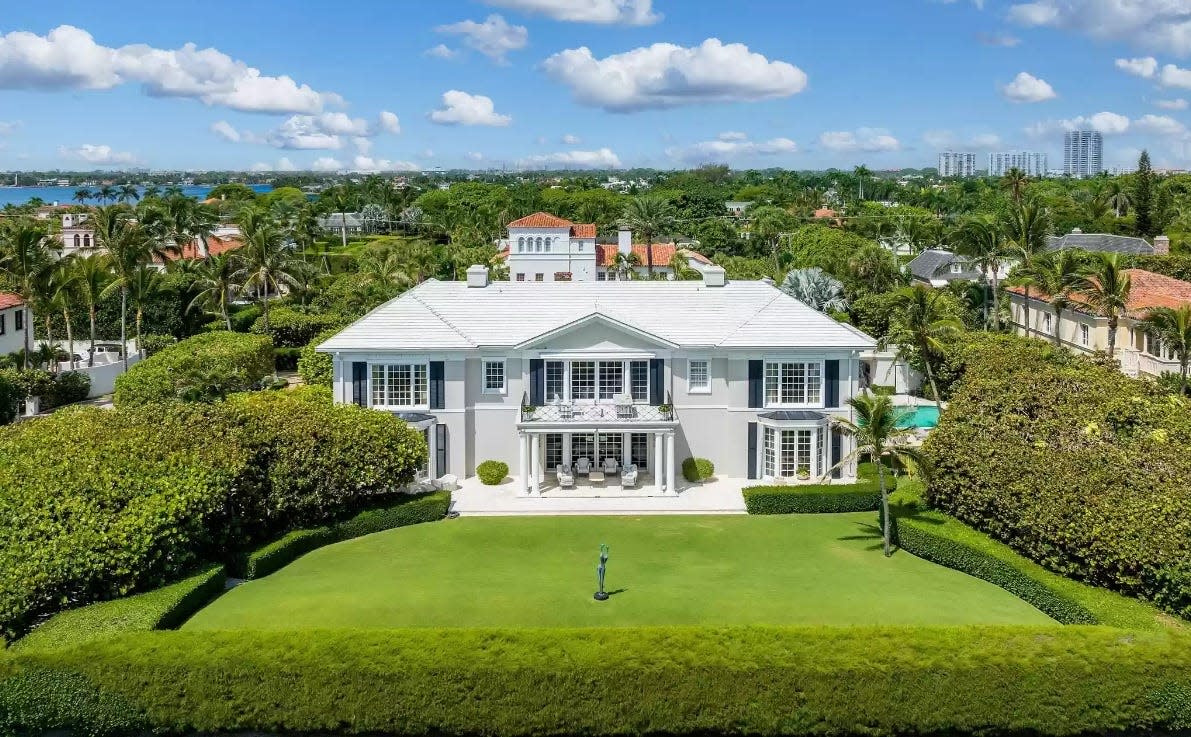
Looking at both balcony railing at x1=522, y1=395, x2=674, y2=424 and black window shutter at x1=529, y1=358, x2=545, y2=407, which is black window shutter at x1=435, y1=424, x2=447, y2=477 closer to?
balcony railing at x1=522, y1=395, x2=674, y2=424

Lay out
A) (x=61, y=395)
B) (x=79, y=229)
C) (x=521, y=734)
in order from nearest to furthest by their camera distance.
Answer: (x=521, y=734)
(x=61, y=395)
(x=79, y=229)

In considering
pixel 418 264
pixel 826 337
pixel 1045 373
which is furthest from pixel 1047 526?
pixel 418 264

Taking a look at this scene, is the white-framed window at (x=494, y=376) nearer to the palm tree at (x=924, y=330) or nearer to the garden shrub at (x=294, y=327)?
the palm tree at (x=924, y=330)

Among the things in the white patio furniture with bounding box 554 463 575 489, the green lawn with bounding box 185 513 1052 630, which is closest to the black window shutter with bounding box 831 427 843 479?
the green lawn with bounding box 185 513 1052 630

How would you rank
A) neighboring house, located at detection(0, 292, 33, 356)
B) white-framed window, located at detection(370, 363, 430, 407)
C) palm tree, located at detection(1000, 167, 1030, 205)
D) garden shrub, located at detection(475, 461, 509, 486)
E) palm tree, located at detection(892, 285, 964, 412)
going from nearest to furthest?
1. garden shrub, located at detection(475, 461, 509, 486)
2. white-framed window, located at detection(370, 363, 430, 407)
3. palm tree, located at detection(892, 285, 964, 412)
4. neighboring house, located at detection(0, 292, 33, 356)
5. palm tree, located at detection(1000, 167, 1030, 205)

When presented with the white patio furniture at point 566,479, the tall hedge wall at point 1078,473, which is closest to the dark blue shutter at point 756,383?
the tall hedge wall at point 1078,473

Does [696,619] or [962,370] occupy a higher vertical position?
[962,370]

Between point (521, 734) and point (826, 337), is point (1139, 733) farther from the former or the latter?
point (826, 337)
